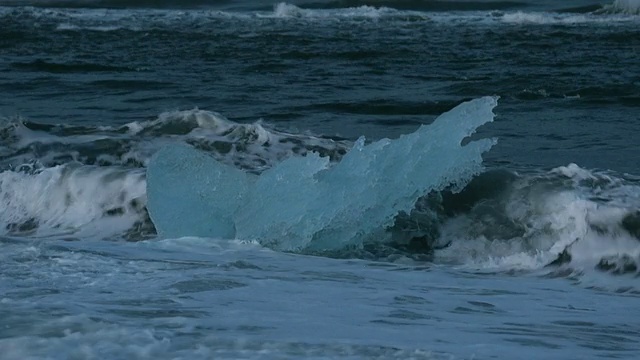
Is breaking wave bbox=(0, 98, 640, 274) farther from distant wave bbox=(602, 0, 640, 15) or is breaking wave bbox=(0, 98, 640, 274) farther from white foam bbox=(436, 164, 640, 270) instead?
distant wave bbox=(602, 0, 640, 15)

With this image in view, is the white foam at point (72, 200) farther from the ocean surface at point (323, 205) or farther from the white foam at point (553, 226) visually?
the white foam at point (553, 226)

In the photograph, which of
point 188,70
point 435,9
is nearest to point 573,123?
point 188,70

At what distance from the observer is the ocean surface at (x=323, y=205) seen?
4.93 metres

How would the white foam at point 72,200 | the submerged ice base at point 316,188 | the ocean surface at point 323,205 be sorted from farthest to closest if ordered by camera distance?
the white foam at point 72,200 < the submerged ice base at point 316,188 < the ocean surface at point 323,205

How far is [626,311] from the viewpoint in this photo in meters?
6.20

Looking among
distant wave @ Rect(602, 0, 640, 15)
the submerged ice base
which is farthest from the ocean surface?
distant wave @ Rect(602, 0, 640, 15)

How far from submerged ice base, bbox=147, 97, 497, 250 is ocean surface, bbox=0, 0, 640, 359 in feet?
0.04

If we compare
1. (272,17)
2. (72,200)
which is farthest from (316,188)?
(272,17)

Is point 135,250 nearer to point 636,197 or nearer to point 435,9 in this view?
point 636,197

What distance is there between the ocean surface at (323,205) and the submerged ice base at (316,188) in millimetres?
14

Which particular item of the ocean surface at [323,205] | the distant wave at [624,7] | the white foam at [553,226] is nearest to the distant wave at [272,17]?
the distant wave at [624,7]

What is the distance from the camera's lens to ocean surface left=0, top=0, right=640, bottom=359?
4934 millimetres

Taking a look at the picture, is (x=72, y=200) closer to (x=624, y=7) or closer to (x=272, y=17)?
(x=272, y=17)

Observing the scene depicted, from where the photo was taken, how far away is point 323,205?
7.65 metres
